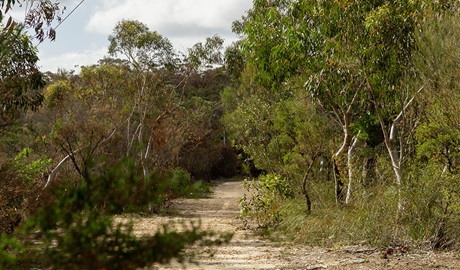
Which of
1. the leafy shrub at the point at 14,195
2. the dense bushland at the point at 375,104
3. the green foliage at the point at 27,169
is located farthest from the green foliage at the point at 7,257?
the green foliage at the point at 27,169

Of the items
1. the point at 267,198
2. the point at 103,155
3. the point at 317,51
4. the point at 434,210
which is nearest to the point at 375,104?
the point at 317,51

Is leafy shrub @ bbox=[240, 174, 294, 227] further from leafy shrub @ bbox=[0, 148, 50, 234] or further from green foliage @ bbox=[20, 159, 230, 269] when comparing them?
green foliage @ bbox=[20, 159, 230, 269]

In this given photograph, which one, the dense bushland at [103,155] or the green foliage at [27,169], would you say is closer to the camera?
the dense bushland at [103,155]

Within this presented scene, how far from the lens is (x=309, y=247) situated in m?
10.6

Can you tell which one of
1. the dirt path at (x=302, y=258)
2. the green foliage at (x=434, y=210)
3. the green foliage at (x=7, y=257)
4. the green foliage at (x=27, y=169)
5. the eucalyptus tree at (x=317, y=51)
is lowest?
the dirt path at (x=302, y=258)

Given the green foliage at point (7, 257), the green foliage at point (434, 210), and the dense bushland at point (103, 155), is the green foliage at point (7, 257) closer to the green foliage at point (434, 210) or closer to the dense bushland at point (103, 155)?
the dense bushland at point (103, 155)

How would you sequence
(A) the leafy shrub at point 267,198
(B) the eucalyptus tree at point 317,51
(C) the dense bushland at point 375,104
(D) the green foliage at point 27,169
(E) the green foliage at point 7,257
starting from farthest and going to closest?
(A) the leafy shrub at point 267,198
(B) the eucalyptus tree at point 317,51
(D) the green foliage at point 27,169
(C) the dense bushland at point 375,104
(E) the green foliage at point 7,257

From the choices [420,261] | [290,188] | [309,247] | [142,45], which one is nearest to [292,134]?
[290,188]

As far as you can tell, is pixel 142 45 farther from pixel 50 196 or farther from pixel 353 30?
pixel 50 196

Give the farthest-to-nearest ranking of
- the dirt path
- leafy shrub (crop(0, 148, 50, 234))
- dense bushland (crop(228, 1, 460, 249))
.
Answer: dense bushland (crop(228, 1, 460, 249)) < leafy shrub (crop(0, 148, 50, 234)) < the dirt path

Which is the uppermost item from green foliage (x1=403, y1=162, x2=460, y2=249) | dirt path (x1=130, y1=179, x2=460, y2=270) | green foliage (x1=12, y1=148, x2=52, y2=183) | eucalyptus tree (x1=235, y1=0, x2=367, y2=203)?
eucalyptus tree (x1=235, y1=0, x2=367, y2=203)

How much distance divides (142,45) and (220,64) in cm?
289

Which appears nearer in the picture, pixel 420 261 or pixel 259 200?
pixel 420 261

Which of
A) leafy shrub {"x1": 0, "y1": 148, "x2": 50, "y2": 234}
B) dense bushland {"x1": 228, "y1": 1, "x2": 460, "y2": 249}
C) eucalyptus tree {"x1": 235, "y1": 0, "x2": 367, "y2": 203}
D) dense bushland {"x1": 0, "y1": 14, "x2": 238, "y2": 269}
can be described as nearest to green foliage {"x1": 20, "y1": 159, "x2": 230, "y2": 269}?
dense bushland {"x1": 0, "y1": 14, "x2": 238, "y2": 269}
